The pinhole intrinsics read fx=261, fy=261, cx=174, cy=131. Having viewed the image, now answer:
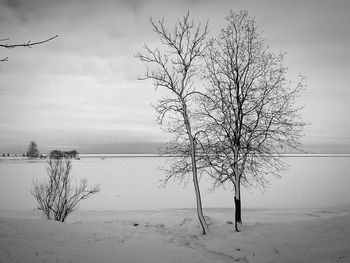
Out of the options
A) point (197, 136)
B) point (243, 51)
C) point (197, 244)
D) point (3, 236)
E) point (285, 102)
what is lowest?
point (197, 244)

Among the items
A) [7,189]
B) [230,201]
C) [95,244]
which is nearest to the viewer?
[95,244]

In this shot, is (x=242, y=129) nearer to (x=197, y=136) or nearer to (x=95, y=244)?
(x=197, y=136)

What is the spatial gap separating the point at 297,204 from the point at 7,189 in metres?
42.3

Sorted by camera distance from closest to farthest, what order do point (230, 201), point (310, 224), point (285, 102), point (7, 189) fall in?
point (310, 224) → point (285, 102) → point (230, 201) → point (7, 189)

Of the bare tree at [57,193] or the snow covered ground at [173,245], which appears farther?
the bare tree at [57,193]

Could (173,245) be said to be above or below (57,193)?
below

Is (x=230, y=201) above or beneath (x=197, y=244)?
beneath

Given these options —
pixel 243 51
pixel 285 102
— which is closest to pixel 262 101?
pixel 285 102

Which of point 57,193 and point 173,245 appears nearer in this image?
point 173,245

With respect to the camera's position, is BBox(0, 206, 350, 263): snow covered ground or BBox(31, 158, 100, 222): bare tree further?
BBox(31, 158, 100, 222): bare tree

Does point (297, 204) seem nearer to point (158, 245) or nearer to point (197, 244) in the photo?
point (197, 244)

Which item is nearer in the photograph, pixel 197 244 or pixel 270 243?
pixel 270 243

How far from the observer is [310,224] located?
11.6m

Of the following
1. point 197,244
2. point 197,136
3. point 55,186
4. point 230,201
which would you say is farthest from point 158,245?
point 230,201
